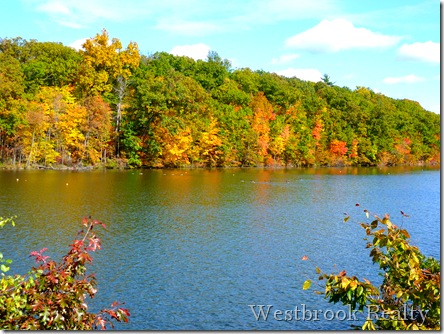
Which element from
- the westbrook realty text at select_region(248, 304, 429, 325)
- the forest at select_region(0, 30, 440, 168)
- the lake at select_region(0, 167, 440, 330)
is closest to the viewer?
the westbrook realty text at select_region(248, 304, 429, 325)

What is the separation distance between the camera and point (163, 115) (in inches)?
2229

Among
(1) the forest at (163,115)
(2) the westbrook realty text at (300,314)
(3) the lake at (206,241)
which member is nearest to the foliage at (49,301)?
(3) the lake at (206,241)

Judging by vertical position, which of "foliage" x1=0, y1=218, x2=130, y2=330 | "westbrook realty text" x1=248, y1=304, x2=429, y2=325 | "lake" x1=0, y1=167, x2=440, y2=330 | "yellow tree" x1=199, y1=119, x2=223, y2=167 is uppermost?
"yellow tree" x1=199, y1=119, x2=223, y2=167

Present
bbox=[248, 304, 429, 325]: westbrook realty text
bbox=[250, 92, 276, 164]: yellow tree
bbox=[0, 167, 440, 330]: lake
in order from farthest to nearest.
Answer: bbox=[250, 92, 276, 164]: yellow tree < bbox=[0, 167, 440, 330]: lake < bbox=[248, 304, 429, 325]: westbrook realty text

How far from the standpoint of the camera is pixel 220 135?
65438 mm

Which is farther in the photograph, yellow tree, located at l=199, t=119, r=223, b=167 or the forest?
yellow tree, located at l=199, t=119, r=223, b=167

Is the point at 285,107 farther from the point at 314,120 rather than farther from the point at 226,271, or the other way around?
the point at 226,271

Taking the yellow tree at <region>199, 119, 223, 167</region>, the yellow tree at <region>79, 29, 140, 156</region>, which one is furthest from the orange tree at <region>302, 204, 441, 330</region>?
the yellow tree at <region>199, 119, 223, 167</region>

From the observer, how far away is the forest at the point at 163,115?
50.2 meters

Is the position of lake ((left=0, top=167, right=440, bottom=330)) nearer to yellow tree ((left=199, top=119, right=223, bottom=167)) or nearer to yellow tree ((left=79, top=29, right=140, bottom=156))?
A: yellow tree ((left=79, top=29, right=140, bottom=156))

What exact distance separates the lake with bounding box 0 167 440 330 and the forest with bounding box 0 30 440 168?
16.5 meters

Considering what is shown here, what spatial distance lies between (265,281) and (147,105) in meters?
44.4

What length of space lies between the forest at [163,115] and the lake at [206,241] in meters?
16.5

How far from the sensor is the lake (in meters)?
11.9
